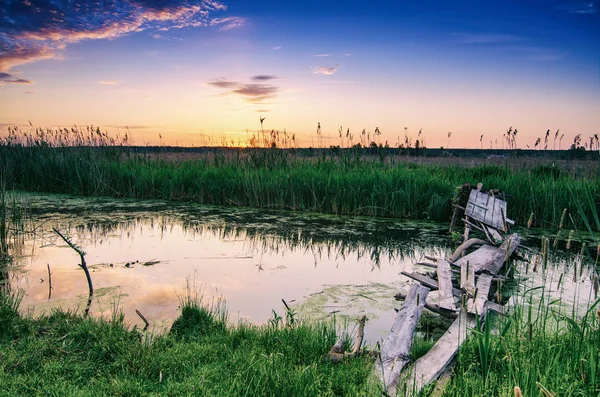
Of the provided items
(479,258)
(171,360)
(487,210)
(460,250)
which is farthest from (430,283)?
(487,210)

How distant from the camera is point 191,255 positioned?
5.50 metres

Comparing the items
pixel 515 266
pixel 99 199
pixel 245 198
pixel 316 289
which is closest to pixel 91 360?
pixel 316 289

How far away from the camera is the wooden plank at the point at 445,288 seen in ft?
10.6

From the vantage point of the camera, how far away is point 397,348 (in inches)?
95.6

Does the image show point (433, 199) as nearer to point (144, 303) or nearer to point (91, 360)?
point (144, 303)

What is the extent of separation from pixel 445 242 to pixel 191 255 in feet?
11.7

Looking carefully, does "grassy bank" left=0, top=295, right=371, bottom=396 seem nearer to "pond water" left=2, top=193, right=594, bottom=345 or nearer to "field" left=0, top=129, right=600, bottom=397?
"field" left=0, top=129, right=600, bottom=397

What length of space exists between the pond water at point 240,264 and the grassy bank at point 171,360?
39 centimetres

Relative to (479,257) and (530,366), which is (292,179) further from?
(530,366)

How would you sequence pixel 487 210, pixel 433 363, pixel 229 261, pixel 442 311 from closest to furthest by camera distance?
pixel 433 363
pixel 442 311
pixel 229 261
pixel 487 210

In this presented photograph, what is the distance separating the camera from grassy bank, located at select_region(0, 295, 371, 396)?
2209 mm

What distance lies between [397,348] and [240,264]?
2953 millimetres

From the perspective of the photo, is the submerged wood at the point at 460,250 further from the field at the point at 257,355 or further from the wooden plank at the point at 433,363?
the wooden plank at the point at 433,363

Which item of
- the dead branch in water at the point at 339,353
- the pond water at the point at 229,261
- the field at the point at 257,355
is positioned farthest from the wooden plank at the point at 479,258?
the dead branch in water at the point at 339,353
